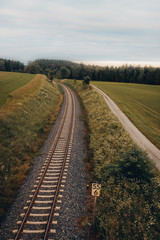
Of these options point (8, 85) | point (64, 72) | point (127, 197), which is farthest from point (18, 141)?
point (64, 72)

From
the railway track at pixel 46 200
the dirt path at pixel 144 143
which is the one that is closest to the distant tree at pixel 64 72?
the dirt path at pixel 144 143

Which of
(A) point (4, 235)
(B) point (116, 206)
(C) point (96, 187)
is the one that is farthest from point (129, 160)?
(A) point (4, 235)

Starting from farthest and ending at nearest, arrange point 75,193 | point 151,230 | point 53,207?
point 75,193 < point 53,207 < point 151,230

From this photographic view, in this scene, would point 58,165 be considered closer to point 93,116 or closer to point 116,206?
point 116,206

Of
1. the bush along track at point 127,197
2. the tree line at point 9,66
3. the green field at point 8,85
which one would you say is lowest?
the bush along track at point 127,197

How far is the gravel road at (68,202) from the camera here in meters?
8.38

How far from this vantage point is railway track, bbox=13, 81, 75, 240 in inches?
328

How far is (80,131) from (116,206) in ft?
45.0

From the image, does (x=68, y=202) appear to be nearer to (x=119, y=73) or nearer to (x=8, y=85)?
(x=8, y=85)

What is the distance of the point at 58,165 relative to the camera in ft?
46.5

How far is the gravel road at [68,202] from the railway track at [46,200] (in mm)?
366

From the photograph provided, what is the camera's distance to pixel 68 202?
33.5 ft

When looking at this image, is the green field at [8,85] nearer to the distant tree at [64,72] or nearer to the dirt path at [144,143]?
the dirt path at [144,143]

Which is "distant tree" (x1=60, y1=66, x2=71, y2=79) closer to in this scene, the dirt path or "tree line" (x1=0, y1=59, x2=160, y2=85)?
"tree line" (x1=0, y1=59, x2=160, y2=85)
